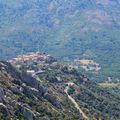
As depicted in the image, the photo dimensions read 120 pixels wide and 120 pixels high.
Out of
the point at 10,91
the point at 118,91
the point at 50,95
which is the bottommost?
the point at 118,91

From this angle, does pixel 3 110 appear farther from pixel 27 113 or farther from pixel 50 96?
pixel 50 96

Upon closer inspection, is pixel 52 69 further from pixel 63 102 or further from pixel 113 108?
pixel 63 102

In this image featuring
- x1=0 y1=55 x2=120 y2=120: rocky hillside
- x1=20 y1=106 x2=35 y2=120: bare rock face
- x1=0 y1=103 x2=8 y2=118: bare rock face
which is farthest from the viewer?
x1=0 y1=55 x2=120 y2=120: rocky hillside

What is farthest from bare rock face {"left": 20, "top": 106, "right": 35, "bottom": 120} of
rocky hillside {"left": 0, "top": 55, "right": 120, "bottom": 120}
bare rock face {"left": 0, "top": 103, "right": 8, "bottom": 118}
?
bare rock face {"left": 0, "top": 103, "right": 8, "bottom": 118}

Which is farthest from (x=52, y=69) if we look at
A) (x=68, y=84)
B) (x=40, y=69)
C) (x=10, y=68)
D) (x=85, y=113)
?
(x=10, y=68)

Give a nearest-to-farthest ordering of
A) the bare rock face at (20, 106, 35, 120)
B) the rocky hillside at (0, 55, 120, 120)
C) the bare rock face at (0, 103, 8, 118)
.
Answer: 1. the bare rock face at (0, 103, 8, 118)
2. the bare rock face at (20, 106, 35, 120)
3. the rocky hillside at (0, 55, 120, 120)

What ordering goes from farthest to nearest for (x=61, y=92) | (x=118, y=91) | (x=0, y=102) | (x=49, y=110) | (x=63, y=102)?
(x=118, y=91) → (x=61, y=92) → (x=63, y=102) → (x=49, y=110) → (x=0, y=102)

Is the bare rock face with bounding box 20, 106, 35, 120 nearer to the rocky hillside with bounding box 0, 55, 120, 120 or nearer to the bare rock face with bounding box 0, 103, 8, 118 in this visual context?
the rocky hillside with bounding box 0, 55, 120, 120

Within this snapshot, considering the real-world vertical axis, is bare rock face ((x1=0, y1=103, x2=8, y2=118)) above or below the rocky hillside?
above
